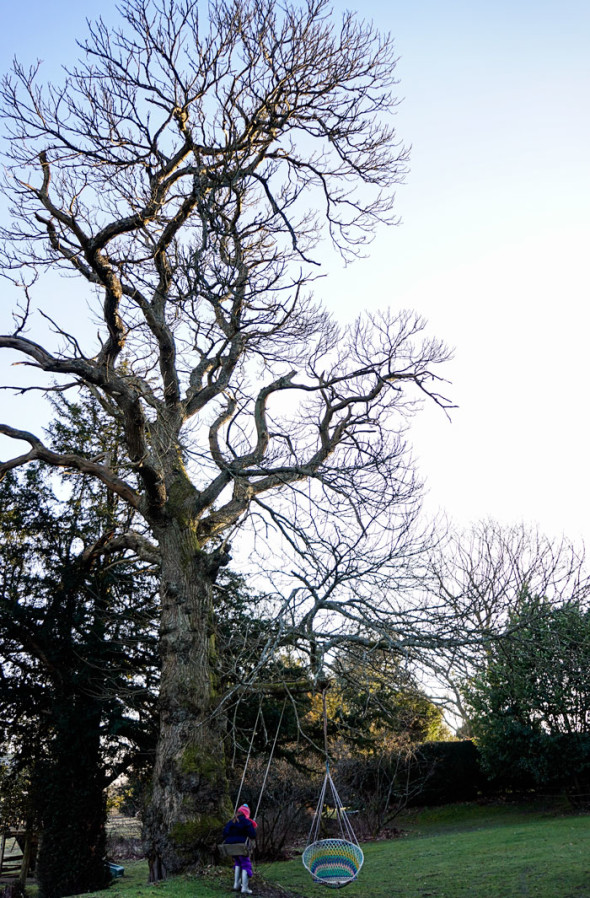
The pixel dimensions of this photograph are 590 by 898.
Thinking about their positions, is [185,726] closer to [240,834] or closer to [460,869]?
[240,834]

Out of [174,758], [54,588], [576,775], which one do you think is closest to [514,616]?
[174,758]

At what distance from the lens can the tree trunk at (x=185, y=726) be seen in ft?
29.0

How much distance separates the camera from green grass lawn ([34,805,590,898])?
27.8 ft

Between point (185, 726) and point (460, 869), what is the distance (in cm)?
545

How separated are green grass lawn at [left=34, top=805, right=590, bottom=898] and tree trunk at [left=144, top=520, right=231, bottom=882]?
427mm

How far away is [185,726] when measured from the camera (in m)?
9.41

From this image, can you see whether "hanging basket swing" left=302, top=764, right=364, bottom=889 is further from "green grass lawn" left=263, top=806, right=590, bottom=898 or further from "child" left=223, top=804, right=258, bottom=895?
"green grass lawn" left=263, top=806, right=590, bottom=898

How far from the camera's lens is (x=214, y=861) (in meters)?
8.83

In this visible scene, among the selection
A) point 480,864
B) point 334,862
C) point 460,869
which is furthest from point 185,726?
point 480,864

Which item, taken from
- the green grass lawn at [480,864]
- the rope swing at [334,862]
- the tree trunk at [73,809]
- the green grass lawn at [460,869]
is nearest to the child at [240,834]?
the green grass lawn at [460,869]

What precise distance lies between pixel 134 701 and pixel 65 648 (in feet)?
5.48

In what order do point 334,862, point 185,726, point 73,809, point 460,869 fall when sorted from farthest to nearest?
point 73,809
point 460,869
point 185,726
point 334,862

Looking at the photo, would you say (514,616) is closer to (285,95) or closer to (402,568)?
(402,568)

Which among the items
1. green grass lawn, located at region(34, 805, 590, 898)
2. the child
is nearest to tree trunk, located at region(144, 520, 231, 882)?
the child
